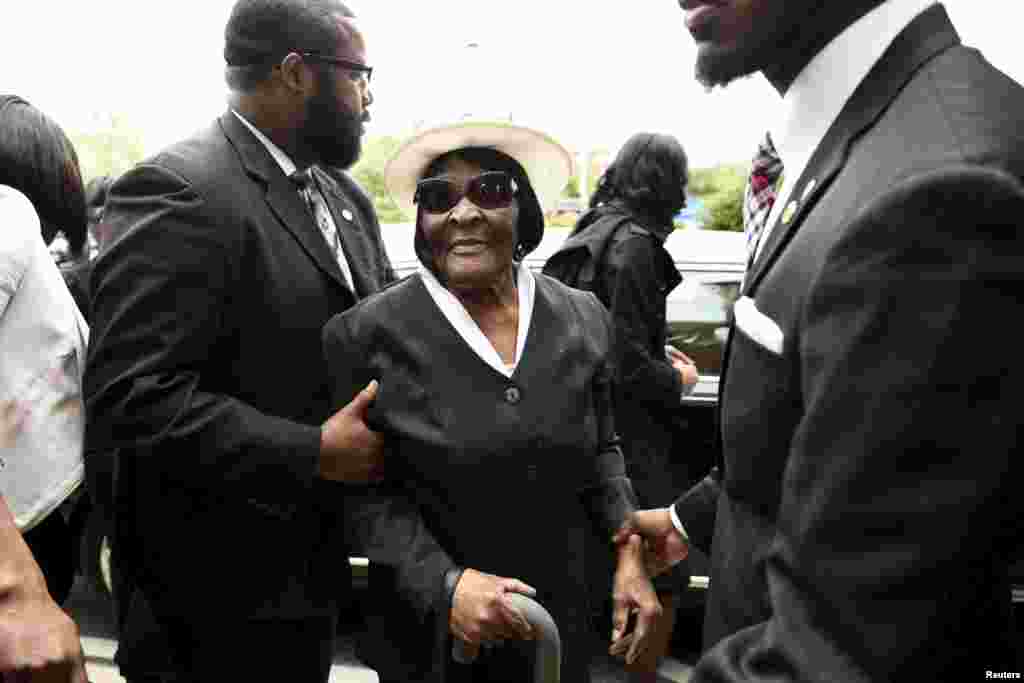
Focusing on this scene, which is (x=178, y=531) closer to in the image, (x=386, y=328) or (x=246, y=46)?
(x=386, y=328)

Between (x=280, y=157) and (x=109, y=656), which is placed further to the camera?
(x=109, y=656)

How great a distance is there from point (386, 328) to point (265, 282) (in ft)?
1.16

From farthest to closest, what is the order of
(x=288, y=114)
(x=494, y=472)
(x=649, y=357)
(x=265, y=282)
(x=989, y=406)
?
(x=649, y=357) → (x=288, y=114) → (x=265, y=282) → (x=494, y=472) → (x=989, y=406)

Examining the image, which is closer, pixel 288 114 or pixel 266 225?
pixel 266 225

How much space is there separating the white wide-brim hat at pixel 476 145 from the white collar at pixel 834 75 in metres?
1.24

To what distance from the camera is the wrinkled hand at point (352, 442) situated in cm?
238

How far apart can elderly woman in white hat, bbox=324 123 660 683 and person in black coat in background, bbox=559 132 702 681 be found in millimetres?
1530

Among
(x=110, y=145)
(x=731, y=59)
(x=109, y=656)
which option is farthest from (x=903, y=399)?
(x=110, y=145)

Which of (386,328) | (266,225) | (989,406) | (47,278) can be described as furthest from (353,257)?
(989,406)

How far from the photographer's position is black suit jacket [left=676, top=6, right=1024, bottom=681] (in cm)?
100

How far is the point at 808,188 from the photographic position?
4.43ft

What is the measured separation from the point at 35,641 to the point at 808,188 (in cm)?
127

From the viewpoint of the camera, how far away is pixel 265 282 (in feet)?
8.39

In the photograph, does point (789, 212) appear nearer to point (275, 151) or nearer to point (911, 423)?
point (911, 423)
